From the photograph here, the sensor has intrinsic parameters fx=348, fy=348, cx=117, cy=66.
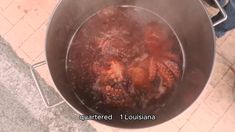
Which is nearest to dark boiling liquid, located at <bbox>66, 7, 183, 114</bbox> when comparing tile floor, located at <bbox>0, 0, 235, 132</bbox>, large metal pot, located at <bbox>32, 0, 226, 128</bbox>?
large metal pot, located at <bbox>32, 0, 226, 128</bbox>

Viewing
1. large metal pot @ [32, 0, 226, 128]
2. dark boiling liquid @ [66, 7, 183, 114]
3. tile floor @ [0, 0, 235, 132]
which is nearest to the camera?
large metal pot @ [32, 0, 226, 128]

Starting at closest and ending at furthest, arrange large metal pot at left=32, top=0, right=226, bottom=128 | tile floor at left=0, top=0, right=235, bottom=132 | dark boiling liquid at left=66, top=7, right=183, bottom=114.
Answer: large metal pot at left=32, top=0, right=226, bottom=128 < dark boiling liquid at left=66, top=7, right=183, bottom=114 < tile floor at left=0, top=0, right=235, bottom=132

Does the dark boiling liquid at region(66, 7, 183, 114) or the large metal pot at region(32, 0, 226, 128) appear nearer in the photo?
the large metal pot at region(32, 0, 226, 128)

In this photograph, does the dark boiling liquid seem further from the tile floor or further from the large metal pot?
the tile floor

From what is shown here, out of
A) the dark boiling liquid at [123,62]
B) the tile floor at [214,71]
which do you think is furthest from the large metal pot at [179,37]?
the tile floor at [214,71]

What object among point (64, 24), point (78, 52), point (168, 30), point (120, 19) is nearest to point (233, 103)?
point (168, 30)

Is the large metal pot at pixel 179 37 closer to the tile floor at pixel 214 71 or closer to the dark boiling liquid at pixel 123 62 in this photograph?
the dark boiling liquid at pixel 123 62
